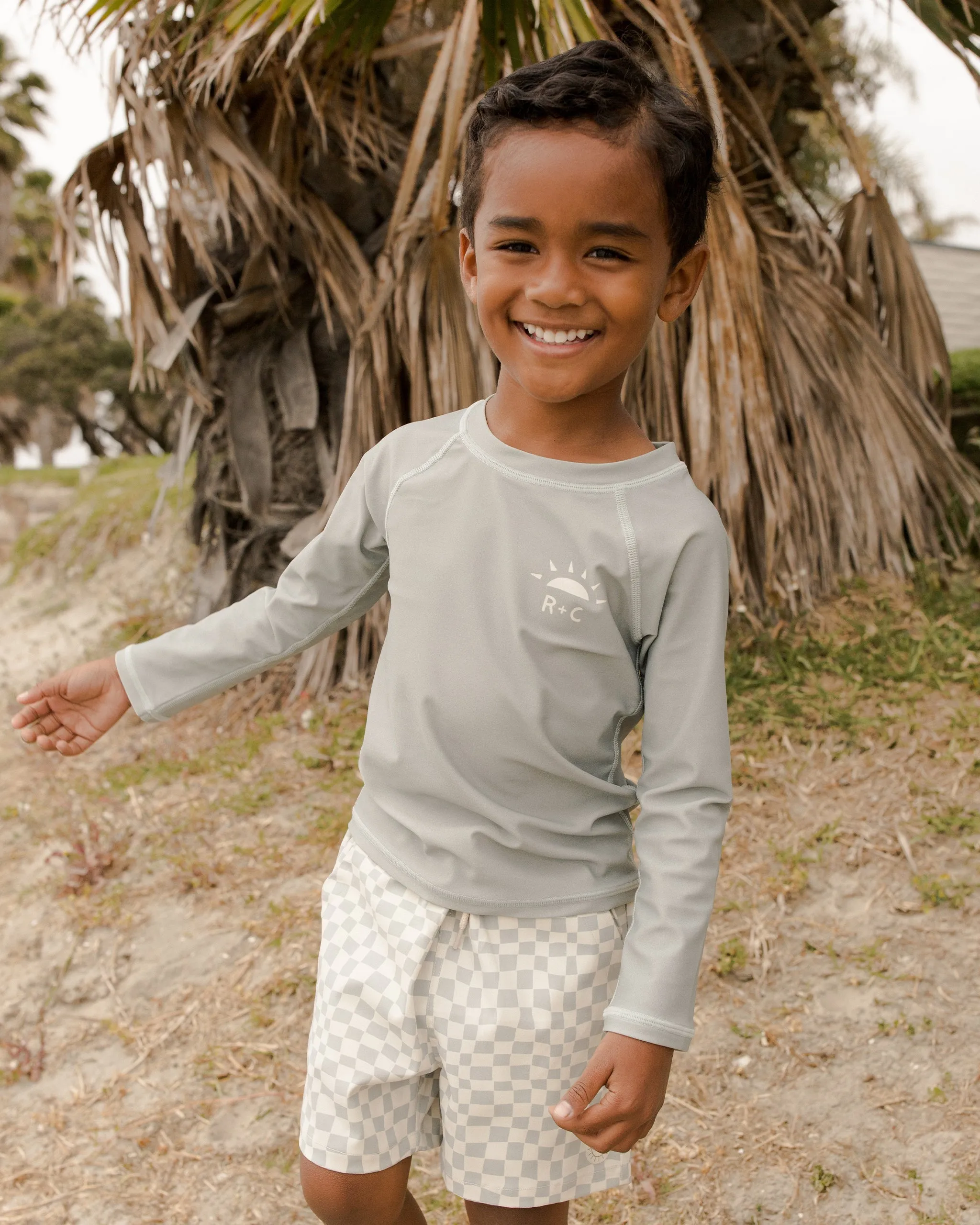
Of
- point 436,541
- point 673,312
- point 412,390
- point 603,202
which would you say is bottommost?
point 412,390

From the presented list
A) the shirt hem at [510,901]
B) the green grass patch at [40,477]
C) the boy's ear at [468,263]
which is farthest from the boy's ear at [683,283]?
the green grass patch at [40,477]

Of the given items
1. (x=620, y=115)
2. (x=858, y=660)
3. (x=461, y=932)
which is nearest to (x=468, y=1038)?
(x=461, y=932)

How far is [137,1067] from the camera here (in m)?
2.57

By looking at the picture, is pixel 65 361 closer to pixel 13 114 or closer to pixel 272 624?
pixel 13 114

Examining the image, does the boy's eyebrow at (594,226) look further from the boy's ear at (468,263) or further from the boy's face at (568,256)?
the boy's ear at (468,263)

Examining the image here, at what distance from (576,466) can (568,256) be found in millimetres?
224

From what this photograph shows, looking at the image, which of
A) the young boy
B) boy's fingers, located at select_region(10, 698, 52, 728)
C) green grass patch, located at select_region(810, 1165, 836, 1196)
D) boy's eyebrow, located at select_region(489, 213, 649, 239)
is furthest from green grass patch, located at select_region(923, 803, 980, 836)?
boy's fingers, located at select_region(10, 698, 52, 728)

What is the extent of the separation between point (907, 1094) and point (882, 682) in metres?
1.66

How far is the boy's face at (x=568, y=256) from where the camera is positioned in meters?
1.14

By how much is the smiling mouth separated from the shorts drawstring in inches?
25.9

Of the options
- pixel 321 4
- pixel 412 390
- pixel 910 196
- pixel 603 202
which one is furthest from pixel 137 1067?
pixel 910 196

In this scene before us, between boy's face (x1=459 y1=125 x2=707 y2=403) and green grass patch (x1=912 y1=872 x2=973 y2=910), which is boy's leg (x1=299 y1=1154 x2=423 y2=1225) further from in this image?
green grass patch (x1=912 y1=872 x2=973 y2=910)

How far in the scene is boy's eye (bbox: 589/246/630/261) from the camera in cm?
117

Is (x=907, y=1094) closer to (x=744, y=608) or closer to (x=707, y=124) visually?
(x=744, y=608)
